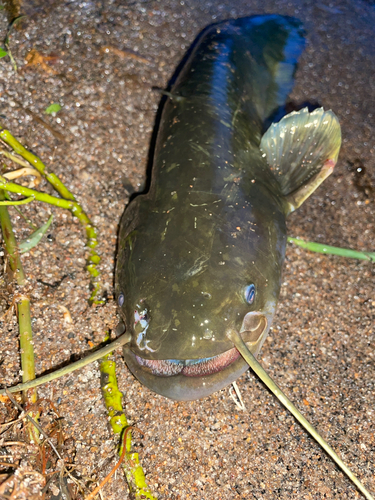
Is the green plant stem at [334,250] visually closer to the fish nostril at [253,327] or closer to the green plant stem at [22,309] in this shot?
the fish nostril at [253,327]

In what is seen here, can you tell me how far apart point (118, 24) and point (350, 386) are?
3.07m

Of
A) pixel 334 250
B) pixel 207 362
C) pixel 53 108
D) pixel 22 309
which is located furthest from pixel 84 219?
pixel 334 250

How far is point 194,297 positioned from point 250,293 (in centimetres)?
27

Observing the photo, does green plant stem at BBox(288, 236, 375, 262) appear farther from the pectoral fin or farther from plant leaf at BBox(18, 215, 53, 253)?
plant leaf at BBox(18, 215, 53, 253)

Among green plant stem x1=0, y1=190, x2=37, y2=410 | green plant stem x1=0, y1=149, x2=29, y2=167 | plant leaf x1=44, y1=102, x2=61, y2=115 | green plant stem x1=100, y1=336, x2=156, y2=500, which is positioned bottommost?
green plant stem x1=100, y1=336, x2=156, y2=500

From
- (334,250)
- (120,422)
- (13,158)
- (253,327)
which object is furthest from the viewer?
(334,250)

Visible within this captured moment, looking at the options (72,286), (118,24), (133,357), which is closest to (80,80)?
(118,24)

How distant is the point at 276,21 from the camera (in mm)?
3574

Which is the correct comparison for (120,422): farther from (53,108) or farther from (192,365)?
(53,108)

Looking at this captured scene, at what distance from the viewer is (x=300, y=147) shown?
2.42 metres

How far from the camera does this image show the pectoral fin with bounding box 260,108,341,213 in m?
2.38

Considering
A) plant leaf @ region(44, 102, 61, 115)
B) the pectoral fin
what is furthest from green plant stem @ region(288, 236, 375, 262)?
plant leaf @ region(44, 102, 61, 115)

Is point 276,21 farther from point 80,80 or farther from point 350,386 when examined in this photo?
point 350,386

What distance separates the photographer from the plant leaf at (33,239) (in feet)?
7.09
